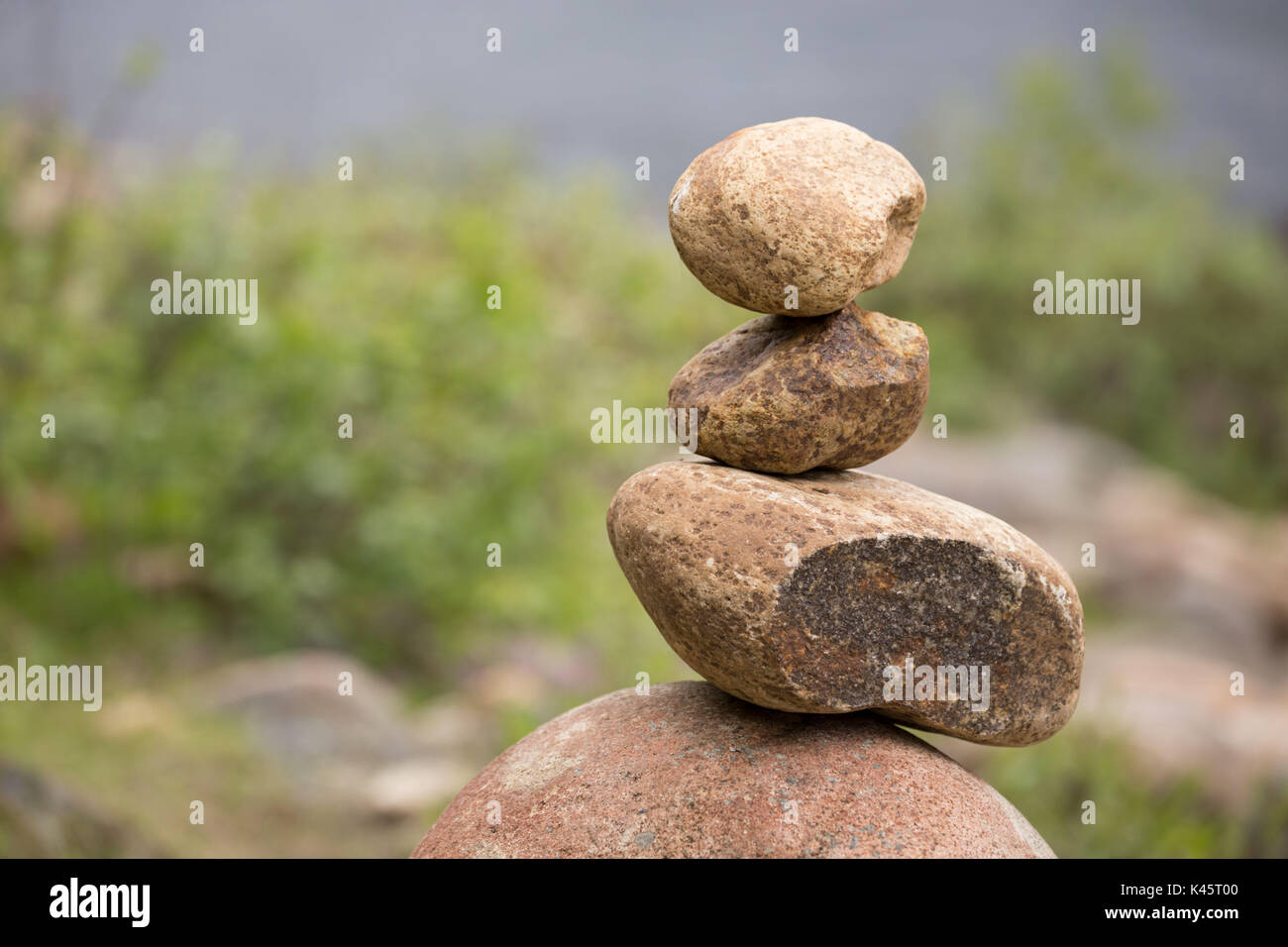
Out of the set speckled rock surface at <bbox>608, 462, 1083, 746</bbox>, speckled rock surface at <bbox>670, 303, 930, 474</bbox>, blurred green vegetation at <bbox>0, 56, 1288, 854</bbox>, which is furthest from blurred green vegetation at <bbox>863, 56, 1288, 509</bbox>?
speckled rock surface at <bbox>608, 462, 1083, 746</bbox>

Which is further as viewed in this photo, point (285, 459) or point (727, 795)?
point (285, 459)

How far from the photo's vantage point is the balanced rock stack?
355 centimetres

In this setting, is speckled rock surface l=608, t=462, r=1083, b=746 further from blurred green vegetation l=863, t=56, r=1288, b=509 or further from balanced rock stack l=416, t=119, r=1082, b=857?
blurred green vegetation l=863, t=56, r=1288, b=509

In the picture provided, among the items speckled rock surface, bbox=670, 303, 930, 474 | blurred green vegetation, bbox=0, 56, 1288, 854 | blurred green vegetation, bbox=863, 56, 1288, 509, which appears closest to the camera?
speckled rock surface, bbox=670, 303, 930, 474

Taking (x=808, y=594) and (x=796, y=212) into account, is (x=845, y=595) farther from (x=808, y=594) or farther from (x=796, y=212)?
(x=796, y=212)

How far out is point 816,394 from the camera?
3770 millimetres

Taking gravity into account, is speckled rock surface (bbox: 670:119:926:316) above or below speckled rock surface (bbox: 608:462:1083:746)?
above

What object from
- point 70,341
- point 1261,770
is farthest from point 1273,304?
point 70,341

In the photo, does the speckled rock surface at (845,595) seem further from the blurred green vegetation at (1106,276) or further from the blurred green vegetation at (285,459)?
the blurred green vegetation at (1106,276)

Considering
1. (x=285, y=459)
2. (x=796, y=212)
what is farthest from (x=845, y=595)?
(x=285, y=459)

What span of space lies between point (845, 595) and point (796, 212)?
121 centimetres

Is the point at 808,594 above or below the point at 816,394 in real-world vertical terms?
below
